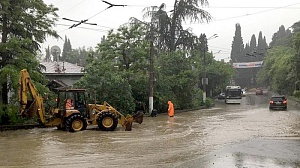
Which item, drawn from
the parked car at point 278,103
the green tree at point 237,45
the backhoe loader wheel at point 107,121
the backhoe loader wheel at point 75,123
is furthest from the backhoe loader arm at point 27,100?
the green tree at point 237,45

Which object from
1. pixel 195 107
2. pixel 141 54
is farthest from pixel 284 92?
pixel 141 54

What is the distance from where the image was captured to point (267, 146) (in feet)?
45.3

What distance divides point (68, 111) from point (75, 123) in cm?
78

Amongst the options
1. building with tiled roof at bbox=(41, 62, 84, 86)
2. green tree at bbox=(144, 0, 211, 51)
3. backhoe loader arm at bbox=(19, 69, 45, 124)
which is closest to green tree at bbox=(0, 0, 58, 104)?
backhoe loader arm at bbox=(19, 69, 45, 124)

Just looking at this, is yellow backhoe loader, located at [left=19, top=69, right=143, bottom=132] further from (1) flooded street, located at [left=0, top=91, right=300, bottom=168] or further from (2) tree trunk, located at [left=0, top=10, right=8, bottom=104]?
(2) tree trunk, located at [left=0, top=10, right=8, bottom=104]

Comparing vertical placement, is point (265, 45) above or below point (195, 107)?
above

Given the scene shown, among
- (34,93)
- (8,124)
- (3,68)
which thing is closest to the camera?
(34,93)

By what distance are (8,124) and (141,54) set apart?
1396cm

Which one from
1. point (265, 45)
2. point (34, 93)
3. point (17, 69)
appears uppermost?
point (265, 45)

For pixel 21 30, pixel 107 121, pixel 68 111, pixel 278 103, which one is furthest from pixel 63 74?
pixel 278 103

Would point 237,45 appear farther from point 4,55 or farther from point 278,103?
point 4,55

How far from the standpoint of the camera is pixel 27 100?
1862 centimetres

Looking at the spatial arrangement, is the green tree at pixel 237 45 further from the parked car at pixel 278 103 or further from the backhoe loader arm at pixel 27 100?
the backhoe loader arm at pixel 27 100

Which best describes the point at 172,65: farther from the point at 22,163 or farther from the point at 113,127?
Result: the point at 22,163
